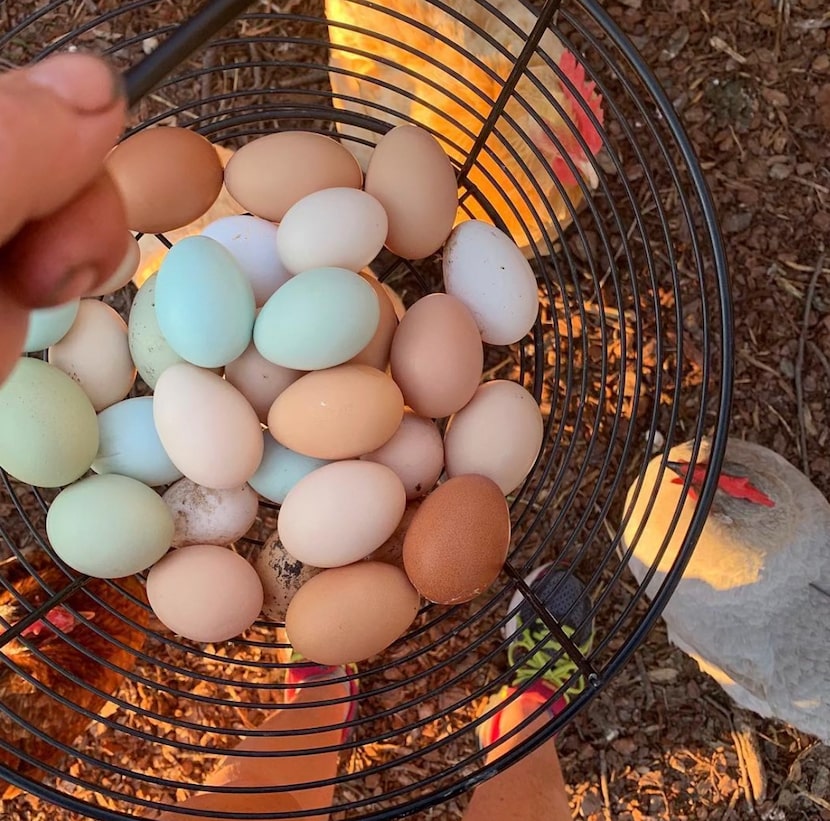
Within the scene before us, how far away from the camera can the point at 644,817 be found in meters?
1.19

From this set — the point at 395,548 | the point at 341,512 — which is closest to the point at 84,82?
the point at 341,512

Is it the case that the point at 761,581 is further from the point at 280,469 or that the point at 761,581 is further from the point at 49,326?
the point at 49,326

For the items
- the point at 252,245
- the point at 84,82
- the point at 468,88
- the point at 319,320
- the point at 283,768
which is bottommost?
the point at 283,768

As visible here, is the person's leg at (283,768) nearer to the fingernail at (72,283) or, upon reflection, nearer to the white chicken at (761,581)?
the white chicken at (761,581)

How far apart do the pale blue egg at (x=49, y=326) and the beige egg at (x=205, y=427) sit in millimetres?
107

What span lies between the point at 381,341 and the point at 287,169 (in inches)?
7.8

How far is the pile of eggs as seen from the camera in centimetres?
75

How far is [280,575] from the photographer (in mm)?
Result: 859

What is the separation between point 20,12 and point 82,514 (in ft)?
2.60

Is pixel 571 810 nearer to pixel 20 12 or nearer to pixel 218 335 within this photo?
pixel 218 335

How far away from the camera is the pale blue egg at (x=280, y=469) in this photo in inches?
33.2

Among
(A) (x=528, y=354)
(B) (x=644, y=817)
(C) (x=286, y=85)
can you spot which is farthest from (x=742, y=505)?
(C) (x=286, y=85)

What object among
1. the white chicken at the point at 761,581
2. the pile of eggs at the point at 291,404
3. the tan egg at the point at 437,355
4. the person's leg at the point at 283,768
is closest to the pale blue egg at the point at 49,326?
the pile of eggs at the point at 291,404

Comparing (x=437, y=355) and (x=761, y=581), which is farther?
(x=761, y=581)
